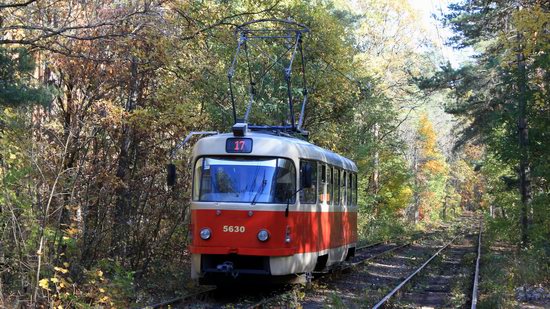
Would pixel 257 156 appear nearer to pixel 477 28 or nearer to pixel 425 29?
pixel 477 28

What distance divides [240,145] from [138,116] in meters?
3.46

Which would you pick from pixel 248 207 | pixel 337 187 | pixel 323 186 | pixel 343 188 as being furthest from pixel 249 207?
pixel 343 188

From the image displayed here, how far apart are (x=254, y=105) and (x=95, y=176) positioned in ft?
24.9

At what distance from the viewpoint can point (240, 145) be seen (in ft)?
36.7

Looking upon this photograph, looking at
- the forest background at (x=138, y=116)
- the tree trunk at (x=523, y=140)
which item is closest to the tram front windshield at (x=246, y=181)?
the forest background at (x=138, y=116)

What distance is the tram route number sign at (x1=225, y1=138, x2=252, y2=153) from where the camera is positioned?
36.7 feet

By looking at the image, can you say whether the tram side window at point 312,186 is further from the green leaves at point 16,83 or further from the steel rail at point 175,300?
the green leaves at point 16,83

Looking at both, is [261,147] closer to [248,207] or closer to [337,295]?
[248,207]

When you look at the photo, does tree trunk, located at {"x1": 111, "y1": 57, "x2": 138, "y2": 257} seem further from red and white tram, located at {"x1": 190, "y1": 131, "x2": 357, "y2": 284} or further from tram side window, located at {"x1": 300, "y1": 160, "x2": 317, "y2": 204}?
tram side window, located at {"x1": 300, "y1": 160, "x2": 317, "y2": 204}

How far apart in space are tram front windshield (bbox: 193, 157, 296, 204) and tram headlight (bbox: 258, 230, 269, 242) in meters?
0.53

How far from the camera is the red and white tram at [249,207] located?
35.9ft

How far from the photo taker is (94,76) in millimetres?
13969

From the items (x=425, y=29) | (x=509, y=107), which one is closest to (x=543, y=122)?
(x=509, y=107)

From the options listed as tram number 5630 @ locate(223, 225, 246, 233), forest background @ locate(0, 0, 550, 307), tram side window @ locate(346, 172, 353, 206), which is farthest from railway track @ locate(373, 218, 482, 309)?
tram number 5630 @ locate(223, 225, 246, 233)
